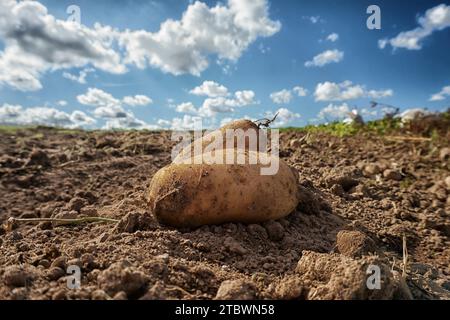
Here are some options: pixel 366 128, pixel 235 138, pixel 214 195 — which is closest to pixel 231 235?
pixel 214 195

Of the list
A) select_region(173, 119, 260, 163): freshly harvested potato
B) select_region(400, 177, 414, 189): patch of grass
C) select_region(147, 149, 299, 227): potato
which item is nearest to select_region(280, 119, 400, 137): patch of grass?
select_region(400, 177, 414, 189): patch of grass

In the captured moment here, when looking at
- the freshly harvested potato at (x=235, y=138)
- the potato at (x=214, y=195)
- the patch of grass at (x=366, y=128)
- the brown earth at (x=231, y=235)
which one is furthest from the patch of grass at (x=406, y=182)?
the potato at (x=214, y=195)

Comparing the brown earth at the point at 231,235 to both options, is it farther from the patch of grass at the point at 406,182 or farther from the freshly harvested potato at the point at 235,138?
the freshly harvested potato at the point at 235,138

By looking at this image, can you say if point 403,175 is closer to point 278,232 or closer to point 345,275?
point 278,232

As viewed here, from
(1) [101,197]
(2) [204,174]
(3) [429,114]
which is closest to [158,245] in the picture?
(2) [204,174]

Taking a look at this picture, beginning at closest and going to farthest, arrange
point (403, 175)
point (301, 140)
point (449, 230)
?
point (449, 230) < point (403, 175) < point (301, 140)

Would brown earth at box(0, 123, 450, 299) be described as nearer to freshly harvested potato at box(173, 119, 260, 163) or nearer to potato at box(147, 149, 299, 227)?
potato at box(147, 149, 299, 227)

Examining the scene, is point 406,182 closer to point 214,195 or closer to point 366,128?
point 366,128
